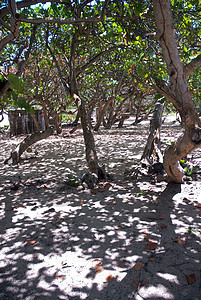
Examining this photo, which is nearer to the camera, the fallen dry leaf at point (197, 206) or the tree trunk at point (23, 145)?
the fallen dry leaf at point (197, 206)

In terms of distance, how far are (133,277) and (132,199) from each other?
212cm

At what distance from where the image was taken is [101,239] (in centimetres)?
308

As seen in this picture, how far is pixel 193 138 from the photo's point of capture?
3.52 metres

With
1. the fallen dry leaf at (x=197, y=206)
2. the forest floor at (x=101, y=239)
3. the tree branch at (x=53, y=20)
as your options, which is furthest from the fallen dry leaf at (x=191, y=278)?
the tree branch at (x=53, y=20)

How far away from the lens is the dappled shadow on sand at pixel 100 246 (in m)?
2.23

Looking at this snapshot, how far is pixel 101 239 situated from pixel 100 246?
6.5 inches

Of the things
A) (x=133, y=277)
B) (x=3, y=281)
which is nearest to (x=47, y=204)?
(x=3, y=281)

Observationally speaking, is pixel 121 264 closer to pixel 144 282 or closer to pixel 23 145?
pixel 144 282

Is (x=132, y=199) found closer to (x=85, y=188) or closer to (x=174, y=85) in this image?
(x=85, y=188)

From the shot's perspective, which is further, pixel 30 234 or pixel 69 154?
pixel 69 154

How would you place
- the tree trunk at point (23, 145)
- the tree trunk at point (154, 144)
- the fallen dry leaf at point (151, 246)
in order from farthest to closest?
the tree trunk at point (23, 145)
the tree trunk at point (154, 144)
the fallen dry leaf at point (151, 246)

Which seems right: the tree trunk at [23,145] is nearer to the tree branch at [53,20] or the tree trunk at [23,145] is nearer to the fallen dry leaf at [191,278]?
the tree branch at [53,20]

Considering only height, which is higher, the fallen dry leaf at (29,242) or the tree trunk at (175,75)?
the tree trunk at (175,75)

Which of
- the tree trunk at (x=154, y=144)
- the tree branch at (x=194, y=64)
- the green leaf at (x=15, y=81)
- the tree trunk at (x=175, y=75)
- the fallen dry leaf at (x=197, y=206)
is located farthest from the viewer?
the tree trunk at (x=154, y=144)
